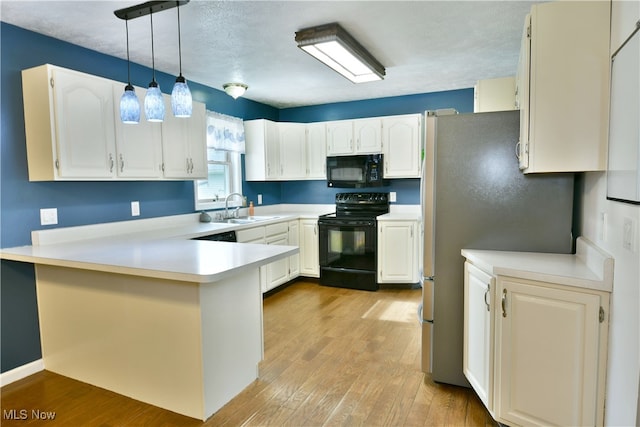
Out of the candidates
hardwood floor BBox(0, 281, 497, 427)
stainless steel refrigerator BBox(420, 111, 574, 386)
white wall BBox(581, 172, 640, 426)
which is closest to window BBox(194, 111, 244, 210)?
hardwood floor BBox(0, 281, 497, 427)

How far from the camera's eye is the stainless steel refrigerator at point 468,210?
2.10 m

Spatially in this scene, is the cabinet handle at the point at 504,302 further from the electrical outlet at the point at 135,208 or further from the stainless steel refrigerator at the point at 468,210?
the electrical outlet at the point at 135,208

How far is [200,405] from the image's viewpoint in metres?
2.06

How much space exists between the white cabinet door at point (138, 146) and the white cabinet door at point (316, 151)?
2325mm

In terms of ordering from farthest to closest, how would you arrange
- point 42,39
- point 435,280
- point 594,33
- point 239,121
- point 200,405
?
point 239,121 < point 42,39 < point 435,280 < point 200,405 < point 594,33

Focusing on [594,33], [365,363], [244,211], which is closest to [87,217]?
[244,211]

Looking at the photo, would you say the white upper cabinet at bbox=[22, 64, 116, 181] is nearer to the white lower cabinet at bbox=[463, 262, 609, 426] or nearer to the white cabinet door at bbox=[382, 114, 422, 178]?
the white lower cabinet at bbox=[463, 262, 609, 426]

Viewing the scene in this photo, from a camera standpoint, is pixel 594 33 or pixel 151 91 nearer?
pixel 594 33

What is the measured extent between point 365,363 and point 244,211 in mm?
2716

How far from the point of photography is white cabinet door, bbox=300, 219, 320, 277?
4.85 metres

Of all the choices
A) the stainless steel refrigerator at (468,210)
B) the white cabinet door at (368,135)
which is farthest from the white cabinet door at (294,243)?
the stainless steel refrigerator at (468,210)

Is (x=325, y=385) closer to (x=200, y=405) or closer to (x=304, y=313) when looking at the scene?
(x=200, y=405)

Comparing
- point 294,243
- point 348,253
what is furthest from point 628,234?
point 294,243

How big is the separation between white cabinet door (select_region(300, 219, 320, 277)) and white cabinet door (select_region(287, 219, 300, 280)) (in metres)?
0.05
